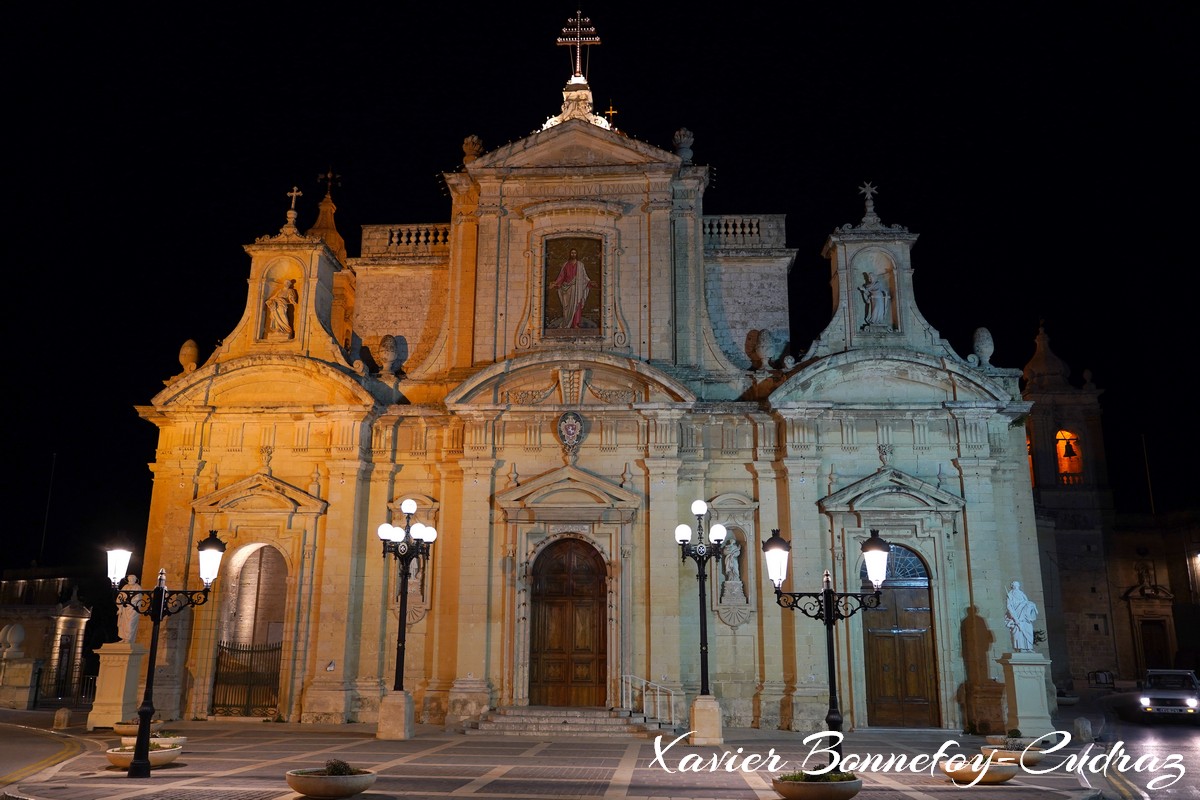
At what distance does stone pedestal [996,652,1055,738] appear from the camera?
20.0m

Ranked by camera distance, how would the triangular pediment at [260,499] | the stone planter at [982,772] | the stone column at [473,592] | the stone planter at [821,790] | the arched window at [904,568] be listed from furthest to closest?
the triangular pediment at [260,499], the arched window at [904,568], the stone column at [473,592], the stone planter at [982,772], the stone planter at [821,790]

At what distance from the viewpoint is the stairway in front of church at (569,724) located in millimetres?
20828

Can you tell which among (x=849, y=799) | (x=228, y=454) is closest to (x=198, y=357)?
(x=228, y=454)

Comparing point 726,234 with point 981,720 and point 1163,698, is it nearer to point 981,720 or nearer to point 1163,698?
point 981,720

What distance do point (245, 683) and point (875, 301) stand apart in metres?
18.5

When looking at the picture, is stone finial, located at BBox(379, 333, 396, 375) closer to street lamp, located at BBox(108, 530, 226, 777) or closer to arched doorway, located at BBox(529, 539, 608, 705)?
arched doorway, located at BBox(529, 539, 608, 705)

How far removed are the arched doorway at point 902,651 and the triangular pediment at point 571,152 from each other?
11975 mm

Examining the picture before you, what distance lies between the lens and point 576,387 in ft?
78.9

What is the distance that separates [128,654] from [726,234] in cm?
1828

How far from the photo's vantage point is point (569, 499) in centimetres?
2364

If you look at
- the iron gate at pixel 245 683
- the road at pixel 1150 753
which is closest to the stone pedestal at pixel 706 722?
the road at pixel 1150 753

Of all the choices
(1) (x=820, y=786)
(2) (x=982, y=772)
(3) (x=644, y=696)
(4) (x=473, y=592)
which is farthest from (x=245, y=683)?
(2) (x=982, y=772)

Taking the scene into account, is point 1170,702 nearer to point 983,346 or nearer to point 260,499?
point 983,346

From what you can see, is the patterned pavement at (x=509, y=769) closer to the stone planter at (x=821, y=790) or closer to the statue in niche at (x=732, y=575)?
the stone planter at (x=821, y=790)
